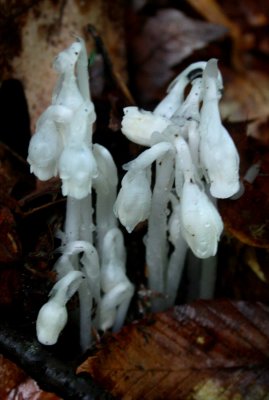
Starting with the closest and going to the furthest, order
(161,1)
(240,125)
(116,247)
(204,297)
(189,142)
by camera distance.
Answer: (189,142) < (116,247) < (204,297) < (240,125) < (161,1)

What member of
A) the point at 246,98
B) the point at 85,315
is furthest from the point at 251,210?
the point at 246,98

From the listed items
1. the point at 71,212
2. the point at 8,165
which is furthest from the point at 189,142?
the point at 8,165

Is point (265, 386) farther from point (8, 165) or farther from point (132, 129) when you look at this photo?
point (8, 165)

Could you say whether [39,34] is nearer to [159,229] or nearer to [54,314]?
[159,229]

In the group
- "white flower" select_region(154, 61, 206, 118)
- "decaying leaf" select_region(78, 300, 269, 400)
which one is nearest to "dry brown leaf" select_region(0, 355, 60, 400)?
"decaying leaf" select_region(78, 300, 269, 400)

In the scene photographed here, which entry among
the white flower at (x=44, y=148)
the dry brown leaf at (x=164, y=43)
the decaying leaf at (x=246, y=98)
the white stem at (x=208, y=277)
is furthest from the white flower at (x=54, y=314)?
the decaying leaf at (x=246, y=98)

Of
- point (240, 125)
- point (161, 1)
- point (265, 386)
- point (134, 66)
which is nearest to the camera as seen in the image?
point (265, 386)
